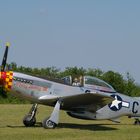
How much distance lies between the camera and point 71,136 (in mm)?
12062

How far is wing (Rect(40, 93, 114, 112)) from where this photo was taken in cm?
1412

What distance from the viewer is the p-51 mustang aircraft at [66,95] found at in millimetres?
14227

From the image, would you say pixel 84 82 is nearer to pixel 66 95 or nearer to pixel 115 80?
pixel 66 95

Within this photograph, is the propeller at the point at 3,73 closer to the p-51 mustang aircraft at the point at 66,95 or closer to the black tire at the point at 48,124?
the p-51 mustang aircraft at the point at 66,95

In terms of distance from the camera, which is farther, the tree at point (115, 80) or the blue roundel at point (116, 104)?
the tree at point (115, 80)

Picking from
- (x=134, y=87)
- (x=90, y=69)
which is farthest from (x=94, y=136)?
(x=90, y=69)

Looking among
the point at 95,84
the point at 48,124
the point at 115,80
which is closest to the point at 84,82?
the point at 95,84

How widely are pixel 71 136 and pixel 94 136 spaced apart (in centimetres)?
65

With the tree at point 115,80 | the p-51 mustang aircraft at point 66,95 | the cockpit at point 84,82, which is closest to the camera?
the p-51 mustang aircraft at point 66,95

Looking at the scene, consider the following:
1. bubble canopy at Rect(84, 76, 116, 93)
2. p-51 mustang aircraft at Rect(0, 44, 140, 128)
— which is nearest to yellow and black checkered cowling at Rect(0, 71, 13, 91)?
p-51 mustang aircraft at Rect(0, 44, 140, 128)

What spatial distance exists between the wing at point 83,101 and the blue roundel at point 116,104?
0.78 m

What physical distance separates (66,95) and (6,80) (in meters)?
2.20

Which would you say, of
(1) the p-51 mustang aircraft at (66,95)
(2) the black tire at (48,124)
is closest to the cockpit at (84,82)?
(1) the p-51 mustang aircraft at (66,95)

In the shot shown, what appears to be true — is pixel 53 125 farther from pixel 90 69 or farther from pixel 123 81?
pixel 90 69
